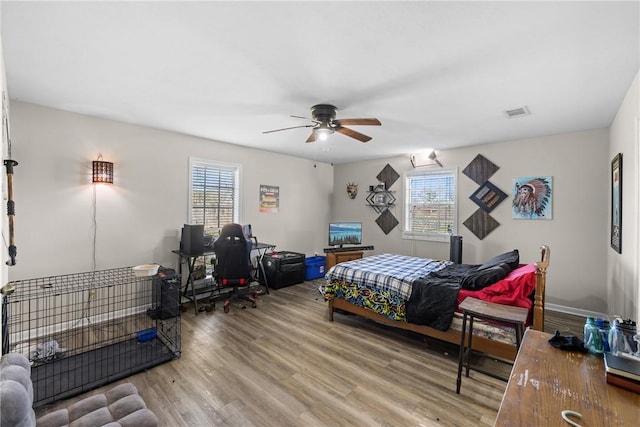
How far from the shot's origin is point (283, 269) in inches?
201

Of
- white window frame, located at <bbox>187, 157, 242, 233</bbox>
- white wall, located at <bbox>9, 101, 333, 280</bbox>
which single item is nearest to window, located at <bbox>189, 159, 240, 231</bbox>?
white window frame, located at <bbox>187, 157, 242, 233</bbox>

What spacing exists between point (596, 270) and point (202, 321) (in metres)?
5.29

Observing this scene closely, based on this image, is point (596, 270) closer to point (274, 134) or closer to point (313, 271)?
point (313, 271)

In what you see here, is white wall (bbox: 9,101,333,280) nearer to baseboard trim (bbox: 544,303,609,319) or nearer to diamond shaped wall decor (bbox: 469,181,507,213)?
diamond shaped wall decor (bbox: 469,181,507,213)

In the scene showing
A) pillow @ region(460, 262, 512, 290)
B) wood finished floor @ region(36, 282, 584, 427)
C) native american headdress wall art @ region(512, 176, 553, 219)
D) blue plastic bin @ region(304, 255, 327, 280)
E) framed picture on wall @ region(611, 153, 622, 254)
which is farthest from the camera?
blue plastic bin @ region(304, 255, 327, 280)

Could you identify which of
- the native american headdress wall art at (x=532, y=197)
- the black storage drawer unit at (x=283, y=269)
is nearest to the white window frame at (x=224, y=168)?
the black storage drawer unit at (x=283, y=269)

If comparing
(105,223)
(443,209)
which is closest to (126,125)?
(105,223)

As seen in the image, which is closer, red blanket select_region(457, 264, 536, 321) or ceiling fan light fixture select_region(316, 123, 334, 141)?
red blanket select_region(457, 264, 536, 321)

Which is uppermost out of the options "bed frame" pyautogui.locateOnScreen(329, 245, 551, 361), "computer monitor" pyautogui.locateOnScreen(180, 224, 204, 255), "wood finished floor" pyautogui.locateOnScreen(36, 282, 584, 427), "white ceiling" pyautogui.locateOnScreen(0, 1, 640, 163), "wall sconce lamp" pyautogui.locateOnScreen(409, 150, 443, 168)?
"white ceiling" pyautogui.locateOnScreen(0, 1, 640, 163)

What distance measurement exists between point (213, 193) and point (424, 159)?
3.93 m

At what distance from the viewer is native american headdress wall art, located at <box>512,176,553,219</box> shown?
165 inches

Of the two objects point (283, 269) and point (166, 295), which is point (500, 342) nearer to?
point (283, 269)

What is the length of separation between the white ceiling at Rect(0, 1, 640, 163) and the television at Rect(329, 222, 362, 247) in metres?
2.31

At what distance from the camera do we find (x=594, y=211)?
152 inches
